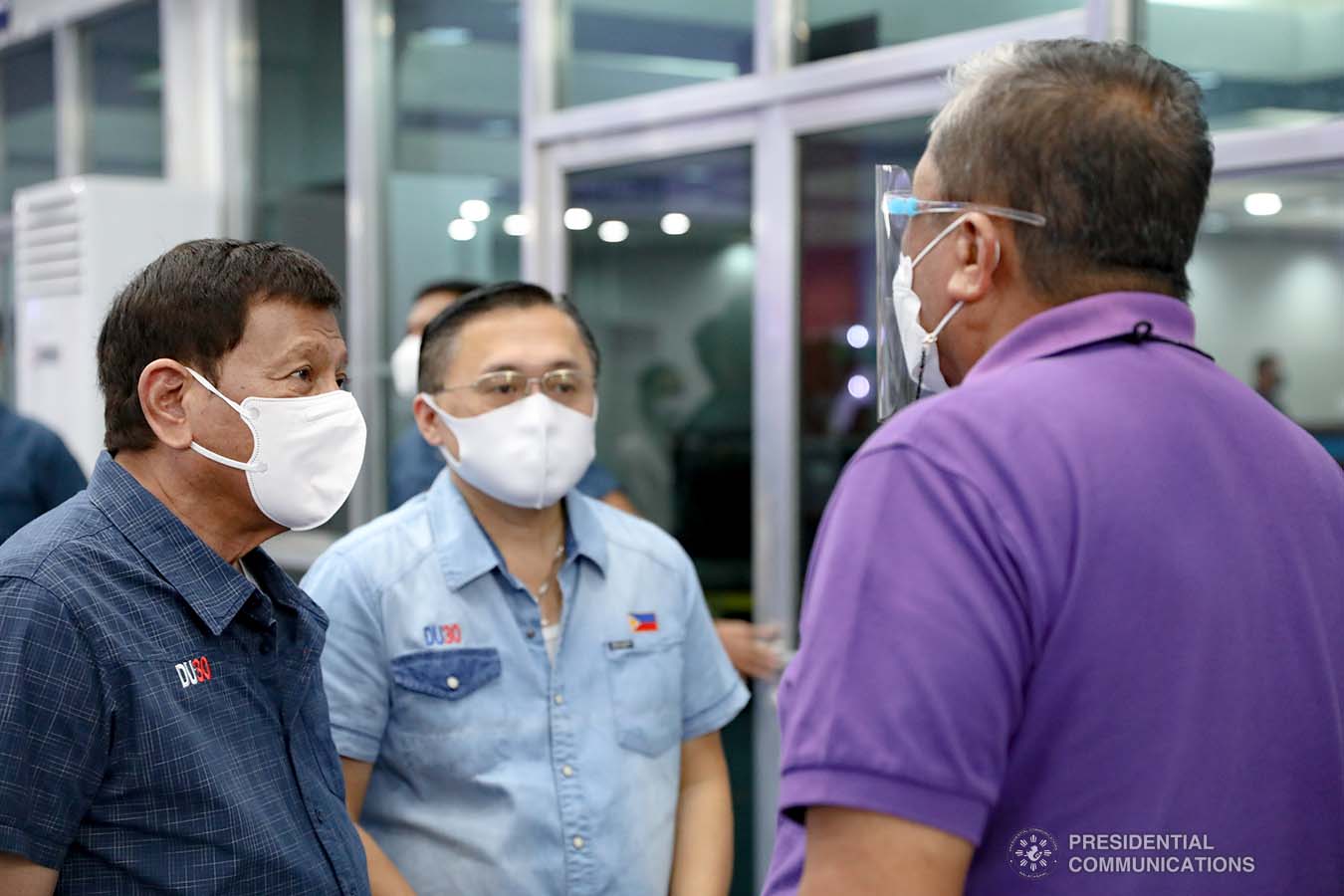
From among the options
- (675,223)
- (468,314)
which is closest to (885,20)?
(675,223)

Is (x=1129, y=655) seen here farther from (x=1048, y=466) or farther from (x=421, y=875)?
(x=421, y=875)

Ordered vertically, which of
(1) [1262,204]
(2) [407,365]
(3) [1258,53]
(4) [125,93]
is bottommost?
(2) [407,365]

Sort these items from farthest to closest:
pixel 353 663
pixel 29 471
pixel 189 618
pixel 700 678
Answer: pixel 29 471 < pixel 700 678 < pixel 353 663 < pixel 189 618

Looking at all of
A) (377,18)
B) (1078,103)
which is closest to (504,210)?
(377,18)

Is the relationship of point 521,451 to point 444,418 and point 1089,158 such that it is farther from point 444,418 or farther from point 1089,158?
point 1089,158

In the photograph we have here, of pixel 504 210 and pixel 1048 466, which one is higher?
pixel 504 210

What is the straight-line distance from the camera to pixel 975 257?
3.51 feet

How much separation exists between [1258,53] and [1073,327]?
63.5 inches

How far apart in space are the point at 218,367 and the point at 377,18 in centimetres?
329

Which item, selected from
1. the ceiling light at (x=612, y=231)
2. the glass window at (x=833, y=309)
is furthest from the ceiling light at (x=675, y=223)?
the glass window at (x=833, y=309)

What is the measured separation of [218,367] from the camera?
147 centimetres

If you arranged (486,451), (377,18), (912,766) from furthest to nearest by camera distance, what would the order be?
(377,18), (486,451), (912,766)

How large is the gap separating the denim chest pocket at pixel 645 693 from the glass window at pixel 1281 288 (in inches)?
43.4

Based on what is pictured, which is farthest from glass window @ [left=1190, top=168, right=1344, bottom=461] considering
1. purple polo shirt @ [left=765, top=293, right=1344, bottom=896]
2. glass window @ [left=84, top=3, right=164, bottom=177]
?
glass window @ [left=84, top=3, right=164, bottom=177]
